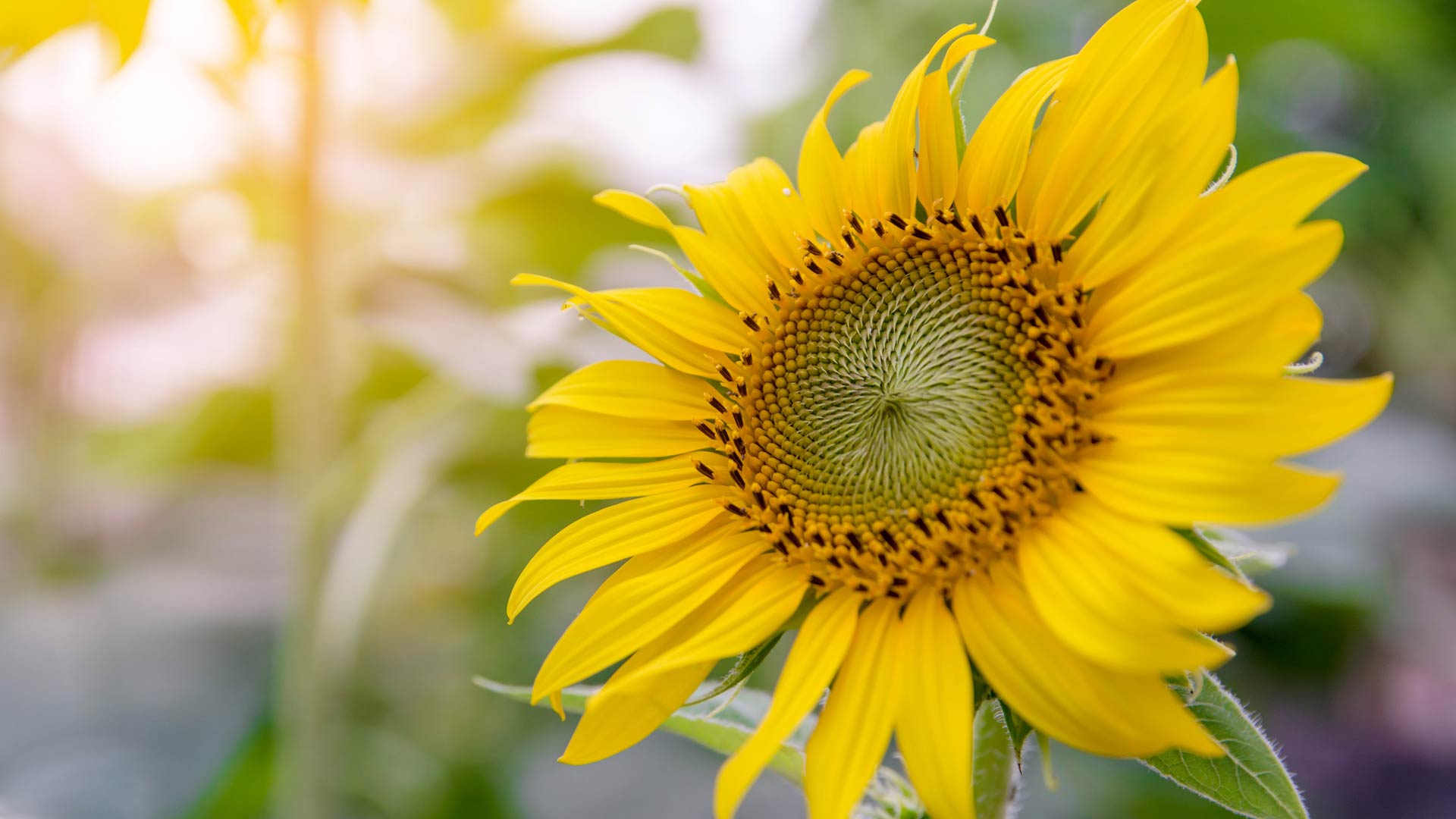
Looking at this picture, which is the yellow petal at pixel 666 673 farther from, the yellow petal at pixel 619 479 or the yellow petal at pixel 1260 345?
the yellow petal at pixel 1260 345

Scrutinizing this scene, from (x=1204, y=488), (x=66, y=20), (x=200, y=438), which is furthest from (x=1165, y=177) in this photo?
(x=200, y=438)

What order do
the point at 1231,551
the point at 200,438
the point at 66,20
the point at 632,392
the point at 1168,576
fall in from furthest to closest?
the point at 200,438 → the point at 66,20 → the point at 632,392 → the point at 1231,551 → the point at 1168,576

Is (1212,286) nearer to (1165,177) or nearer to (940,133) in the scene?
(1165,177)

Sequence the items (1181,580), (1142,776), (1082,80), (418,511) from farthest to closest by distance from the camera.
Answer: (418,511)
(1142,776)
(1082,80)
(1181,580)

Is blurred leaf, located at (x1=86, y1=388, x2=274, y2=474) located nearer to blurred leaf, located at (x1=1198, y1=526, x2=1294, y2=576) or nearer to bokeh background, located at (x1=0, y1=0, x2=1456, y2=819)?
bokeh background, located at (x1=0, y1=0, x2=1456, y2=819)

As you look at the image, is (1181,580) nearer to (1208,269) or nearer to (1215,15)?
(1208,269)

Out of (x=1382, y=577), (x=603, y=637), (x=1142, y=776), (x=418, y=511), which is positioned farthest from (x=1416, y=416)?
(x=603, y=637)

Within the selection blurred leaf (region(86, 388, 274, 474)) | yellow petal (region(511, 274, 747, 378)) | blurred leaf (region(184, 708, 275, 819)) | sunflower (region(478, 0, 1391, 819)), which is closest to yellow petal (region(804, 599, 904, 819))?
sunflower (region(478, 0, 1391, 819))
